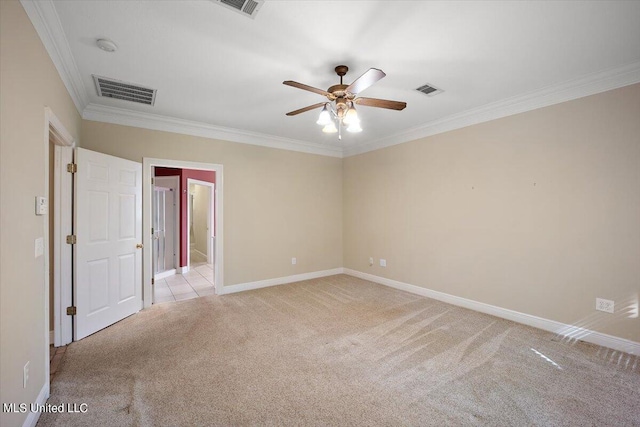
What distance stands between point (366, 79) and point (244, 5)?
100 centimetres

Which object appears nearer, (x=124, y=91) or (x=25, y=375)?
(x=25, y=375)

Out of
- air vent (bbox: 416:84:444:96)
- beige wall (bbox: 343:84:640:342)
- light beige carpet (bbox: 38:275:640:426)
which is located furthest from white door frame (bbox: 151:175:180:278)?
air vent (bbox: 416:84:444:96)

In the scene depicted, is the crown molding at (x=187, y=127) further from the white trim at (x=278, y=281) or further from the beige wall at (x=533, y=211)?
the white trim at (x=278, y=281)

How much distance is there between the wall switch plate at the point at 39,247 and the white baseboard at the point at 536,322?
4.55 metres

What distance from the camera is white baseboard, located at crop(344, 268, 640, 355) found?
273 cm

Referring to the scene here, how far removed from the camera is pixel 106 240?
3.31 meters

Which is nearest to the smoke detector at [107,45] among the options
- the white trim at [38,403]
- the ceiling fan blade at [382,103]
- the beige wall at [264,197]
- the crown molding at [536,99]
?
the beige wall at [264,197]

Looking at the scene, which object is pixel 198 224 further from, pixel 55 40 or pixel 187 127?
pixel 55 40

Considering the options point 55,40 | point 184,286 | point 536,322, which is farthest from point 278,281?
point 55,40

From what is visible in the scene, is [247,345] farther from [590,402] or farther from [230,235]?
[590,402]

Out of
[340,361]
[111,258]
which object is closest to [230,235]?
[111,258]

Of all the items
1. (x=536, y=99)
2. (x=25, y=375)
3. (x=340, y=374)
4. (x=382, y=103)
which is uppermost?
(x=536, y=99)

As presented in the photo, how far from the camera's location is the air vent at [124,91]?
2.98 meters

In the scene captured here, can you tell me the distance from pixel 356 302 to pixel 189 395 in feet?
8.51
